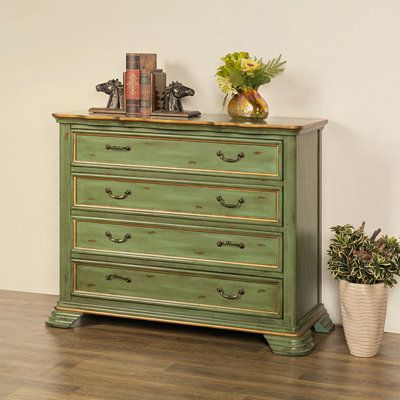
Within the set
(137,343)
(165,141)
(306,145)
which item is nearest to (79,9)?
(165,141)

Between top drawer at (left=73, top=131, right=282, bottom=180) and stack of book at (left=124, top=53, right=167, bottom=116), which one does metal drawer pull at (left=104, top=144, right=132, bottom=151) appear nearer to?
top drawer at (left=73, top=131, right=282, bottom=180)

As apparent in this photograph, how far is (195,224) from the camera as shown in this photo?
403 centimetres

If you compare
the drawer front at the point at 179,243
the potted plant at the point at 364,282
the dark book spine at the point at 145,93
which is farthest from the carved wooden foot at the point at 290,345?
the dark book spine at the point at 145,93

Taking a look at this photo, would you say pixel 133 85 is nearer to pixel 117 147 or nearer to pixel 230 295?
pixel 117 147

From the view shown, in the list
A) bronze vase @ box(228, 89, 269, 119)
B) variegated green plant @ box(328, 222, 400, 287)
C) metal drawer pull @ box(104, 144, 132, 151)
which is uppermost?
bronze vase @ box(228, 89, 269, 119)

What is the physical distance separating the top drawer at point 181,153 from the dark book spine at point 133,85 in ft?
0.46

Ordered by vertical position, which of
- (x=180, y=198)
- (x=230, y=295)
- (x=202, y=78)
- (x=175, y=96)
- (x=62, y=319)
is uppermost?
(x=202, y=78)

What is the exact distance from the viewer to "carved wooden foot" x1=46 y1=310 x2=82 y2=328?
4.27 metres

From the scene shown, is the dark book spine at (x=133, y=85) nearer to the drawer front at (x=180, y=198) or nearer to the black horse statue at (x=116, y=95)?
the black horse statue at (x=116, y=95)

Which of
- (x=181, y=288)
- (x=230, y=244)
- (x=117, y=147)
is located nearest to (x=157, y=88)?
(x=117, y=147)

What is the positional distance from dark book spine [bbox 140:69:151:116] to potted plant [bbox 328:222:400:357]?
1004mm

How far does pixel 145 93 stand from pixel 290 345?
4.12 ft

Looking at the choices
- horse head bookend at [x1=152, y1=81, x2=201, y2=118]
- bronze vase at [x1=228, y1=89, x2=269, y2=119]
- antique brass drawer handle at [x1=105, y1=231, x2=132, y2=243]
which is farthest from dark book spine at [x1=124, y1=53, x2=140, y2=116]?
antique brass drawer handle at [x1=105, y1=231, x2=132, y2=243]

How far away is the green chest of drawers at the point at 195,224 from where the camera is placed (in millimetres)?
3900
